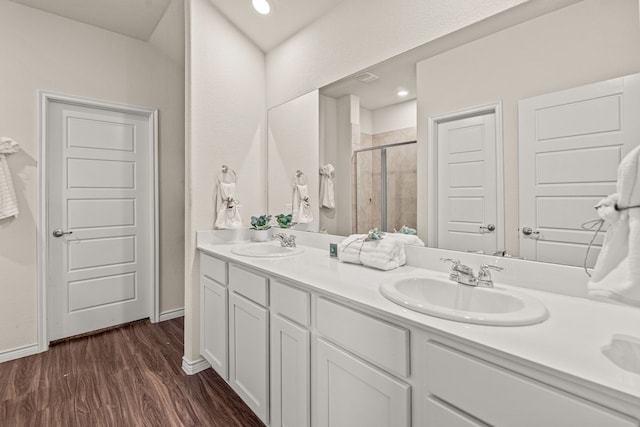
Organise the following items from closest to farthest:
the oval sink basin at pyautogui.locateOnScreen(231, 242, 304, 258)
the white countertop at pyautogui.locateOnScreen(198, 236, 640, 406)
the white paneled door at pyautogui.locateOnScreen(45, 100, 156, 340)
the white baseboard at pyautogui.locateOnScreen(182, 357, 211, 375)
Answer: the white countertop at pyautogui.locateOnScreen(198, 236, 640, 406) → the oval sink basin at pyautogui.locateOnScreen(231, 242, 304, 258) → the white baseboard at pyautogui.locateOnScreen(182, 357, 211, 375) → the white paneled door at pyautogui.locateOnScreen(45, 100, 156, 340)

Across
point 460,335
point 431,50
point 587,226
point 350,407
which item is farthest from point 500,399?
point 431,50

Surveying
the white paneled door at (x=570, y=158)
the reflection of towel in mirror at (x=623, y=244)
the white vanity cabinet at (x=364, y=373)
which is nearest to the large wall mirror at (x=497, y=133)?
the white paneled door at (x=570, y=158)

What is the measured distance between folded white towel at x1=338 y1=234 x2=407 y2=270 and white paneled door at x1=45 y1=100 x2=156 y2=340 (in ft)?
7.45

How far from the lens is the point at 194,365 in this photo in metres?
2.17

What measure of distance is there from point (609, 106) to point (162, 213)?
3.26m

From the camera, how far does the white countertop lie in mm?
609

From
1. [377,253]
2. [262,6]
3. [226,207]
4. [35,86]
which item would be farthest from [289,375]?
[35,86]

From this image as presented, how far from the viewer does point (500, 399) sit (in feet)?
2.35

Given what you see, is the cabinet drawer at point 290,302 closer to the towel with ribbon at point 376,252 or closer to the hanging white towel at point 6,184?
the towel with ribbon at point 376,252

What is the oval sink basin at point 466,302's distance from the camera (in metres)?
0.83

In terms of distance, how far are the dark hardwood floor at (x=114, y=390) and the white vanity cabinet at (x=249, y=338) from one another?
213 millimetres

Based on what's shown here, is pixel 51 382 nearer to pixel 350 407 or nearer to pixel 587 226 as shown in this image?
pixel 350 407

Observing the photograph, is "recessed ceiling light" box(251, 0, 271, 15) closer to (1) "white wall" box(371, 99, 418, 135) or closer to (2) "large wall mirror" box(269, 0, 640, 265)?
(2) "large wall mirror" box(269, 0, 640, 265)

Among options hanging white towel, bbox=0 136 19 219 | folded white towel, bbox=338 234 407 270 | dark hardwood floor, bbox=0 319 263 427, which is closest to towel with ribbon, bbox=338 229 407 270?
folded white towel, bbox=338 234 407 270
